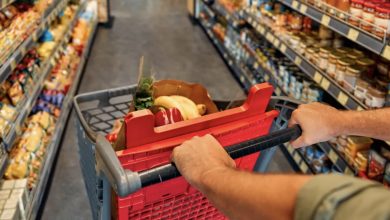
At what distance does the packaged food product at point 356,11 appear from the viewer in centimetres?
222

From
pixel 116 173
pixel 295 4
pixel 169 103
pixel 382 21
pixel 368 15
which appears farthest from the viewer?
pixel 295 4

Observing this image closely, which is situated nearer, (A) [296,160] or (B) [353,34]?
(B) [353,34]

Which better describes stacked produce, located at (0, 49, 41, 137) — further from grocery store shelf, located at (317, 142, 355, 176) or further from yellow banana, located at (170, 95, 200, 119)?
grocery store shelf, located at (317, 142, 355, 176)

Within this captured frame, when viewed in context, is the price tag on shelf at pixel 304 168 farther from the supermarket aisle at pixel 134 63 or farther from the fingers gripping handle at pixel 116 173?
the fingers gripping handle at pixel 116 173

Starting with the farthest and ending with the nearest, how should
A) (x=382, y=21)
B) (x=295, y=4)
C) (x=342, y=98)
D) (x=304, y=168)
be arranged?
(x=295, y=4)
(x=304, y=168)
(x=342, y=98)
(x=382, y=21)

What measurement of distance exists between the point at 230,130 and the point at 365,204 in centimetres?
57

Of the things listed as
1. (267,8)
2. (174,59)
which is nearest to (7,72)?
(267,8)

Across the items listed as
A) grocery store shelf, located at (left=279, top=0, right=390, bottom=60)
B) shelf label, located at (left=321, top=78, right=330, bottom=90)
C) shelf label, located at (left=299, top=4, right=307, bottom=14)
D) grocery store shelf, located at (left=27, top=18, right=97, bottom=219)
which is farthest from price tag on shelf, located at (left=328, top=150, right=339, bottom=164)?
grocery store shelf, located at (left=27, top=18, right=97, bottom=219)

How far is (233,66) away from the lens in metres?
4.61

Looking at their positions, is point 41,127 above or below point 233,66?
above

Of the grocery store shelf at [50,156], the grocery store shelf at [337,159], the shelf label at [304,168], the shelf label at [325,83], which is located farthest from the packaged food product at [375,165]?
the grocery store shelf at [50,156]

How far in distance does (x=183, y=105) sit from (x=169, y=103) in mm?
46

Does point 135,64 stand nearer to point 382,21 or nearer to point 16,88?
point 16,88

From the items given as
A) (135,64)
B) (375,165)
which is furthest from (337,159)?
(135,64)
